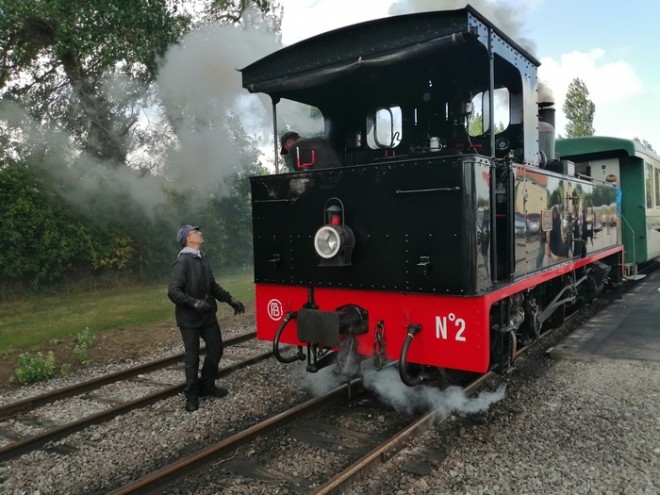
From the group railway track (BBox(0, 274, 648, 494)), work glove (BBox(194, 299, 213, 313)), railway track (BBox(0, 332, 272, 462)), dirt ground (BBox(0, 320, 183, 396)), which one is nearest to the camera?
railway track (BBox(0, 274, 648, 494))

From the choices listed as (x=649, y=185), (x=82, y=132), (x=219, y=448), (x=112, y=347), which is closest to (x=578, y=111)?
(x=649, y=185)

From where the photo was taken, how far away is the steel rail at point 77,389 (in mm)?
4531

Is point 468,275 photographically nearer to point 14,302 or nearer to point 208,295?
point 208,295

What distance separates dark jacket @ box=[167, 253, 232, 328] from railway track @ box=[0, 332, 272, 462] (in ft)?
2.42

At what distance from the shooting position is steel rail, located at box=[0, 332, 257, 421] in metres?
4.53

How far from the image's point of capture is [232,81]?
7500 mm

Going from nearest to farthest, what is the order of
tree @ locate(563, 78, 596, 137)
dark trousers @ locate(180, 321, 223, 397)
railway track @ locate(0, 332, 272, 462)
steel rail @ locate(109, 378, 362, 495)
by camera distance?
steel rail @ locate(109, 378, 362, 495) → railway track @ locate(0, 332, 272, 462) → dark trousers @ locate(180, 321, 223, 397) → tree @ locate(563, 78, 596, 137)

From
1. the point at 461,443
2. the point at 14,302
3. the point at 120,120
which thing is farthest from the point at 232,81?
the point at 14,302

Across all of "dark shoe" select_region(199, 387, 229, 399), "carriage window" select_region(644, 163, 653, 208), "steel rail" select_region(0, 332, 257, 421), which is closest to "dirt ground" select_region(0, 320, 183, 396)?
"steel rail" select_region(0, 332, 257, 421)

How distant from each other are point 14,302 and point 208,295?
26.8 feet

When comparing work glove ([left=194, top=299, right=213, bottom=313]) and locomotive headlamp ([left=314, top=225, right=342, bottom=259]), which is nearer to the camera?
locomotive headlamp ([left=314, top=225, right=342, bottom=259])

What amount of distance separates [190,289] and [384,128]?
7.41ft

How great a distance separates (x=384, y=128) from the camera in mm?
5012

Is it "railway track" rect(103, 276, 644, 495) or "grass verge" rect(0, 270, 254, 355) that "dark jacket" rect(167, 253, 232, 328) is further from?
"grass verge" rect(0, 270, 254, 355)
